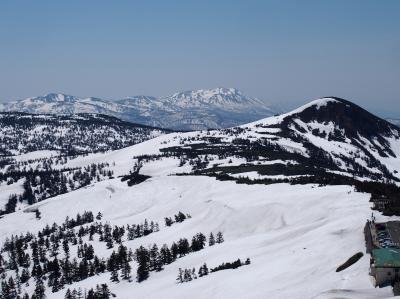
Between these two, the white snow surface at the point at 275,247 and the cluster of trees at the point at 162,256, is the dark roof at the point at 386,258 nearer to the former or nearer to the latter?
the white snow surface at the point at 275,247

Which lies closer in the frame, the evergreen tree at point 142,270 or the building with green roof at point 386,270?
the building with green roof at point 386,270

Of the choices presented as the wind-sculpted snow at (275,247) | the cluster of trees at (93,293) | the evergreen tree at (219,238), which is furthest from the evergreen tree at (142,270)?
the evergreen tree at (219,238)

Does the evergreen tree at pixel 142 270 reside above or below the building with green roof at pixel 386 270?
below

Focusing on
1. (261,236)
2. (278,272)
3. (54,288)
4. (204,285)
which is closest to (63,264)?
(54,288)

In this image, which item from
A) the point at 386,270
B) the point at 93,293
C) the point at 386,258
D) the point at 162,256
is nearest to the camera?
the point at 386,270

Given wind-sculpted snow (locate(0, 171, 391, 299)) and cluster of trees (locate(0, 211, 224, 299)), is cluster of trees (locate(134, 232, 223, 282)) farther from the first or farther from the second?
wind-sculpted snow (locate(0, 171, 391, 299))

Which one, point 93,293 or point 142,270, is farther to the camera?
point 142,270

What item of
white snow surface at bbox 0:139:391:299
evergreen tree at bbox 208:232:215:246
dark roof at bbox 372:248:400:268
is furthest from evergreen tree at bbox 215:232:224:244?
dark roof at bbox 372:248:400:268

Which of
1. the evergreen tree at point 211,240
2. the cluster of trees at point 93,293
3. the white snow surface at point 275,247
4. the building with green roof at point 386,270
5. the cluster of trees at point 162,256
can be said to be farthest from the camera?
the evergreen tree at point 211,240

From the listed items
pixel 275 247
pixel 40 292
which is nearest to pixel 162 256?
pixel 40 292

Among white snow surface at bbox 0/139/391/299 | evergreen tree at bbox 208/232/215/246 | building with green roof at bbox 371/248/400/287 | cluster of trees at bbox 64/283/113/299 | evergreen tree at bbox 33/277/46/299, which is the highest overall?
building with green roof at bbox 371/248/400/287

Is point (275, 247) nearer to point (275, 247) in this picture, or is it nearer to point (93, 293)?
point (275, 247)

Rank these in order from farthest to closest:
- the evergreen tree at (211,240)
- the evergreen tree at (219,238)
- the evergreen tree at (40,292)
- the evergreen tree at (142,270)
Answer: the evergreen tree at (219,238)
the evergreen tree at (211,240)
the evergreen tree at (40,292)
the evergreen tree at (142,270)

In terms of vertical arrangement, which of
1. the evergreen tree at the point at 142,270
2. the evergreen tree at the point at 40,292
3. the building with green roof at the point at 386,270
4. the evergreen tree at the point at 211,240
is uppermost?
the building with green roof at the point at 386,270
